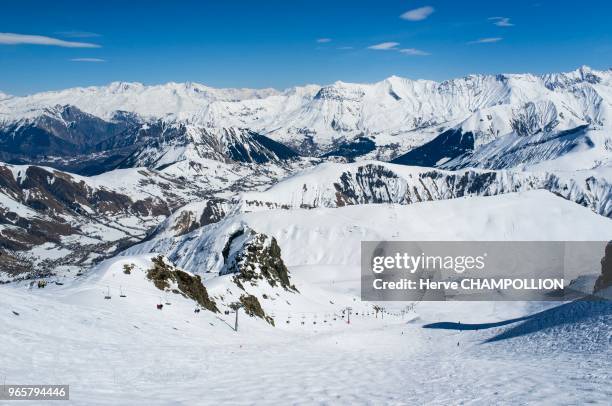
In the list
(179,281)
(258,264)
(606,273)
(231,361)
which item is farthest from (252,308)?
(606,273)

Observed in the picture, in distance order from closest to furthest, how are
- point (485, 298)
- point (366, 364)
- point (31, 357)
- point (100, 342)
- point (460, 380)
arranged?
point (31, 357) < point (460, 380) < point (100, 342) < point (366, 364) < point (485, 298)

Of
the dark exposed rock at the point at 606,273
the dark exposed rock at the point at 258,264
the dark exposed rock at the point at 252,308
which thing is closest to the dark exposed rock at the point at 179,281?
the dark exposed rock at the point at 252,308

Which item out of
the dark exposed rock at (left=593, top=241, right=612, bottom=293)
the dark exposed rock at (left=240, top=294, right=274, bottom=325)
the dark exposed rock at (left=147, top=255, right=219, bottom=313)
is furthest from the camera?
the dark exposed rock at (left=593, top=241, right=612, bottom=293)

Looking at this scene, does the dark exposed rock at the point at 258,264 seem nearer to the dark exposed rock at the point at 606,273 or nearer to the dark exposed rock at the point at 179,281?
the dark exposed rock at the point at 179,281

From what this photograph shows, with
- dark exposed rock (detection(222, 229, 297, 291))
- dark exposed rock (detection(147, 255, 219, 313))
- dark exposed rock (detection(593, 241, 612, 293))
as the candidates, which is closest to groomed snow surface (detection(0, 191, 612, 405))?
dark exposed rock (detection(147, 255, 219, 313))

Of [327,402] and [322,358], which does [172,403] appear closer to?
[327,402]

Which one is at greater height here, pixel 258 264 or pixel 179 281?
pixel 179 281

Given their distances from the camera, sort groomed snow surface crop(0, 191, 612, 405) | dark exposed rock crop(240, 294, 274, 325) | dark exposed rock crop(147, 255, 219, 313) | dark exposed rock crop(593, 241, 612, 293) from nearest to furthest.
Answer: groomed snow surface crop(0, 191, 612, 405), dark exposed rock crop(147, 255, 219, 313), dark exposed rock crop(240, 294, 274, 325), dark exposed rock crop(593, 241, 612, 293)

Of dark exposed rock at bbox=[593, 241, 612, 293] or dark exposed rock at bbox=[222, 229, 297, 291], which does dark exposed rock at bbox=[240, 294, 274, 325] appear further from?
dark exposed rock at bbox=[593, 241, 612, 293]

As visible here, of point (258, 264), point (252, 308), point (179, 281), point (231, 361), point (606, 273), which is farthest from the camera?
point (606, 273)

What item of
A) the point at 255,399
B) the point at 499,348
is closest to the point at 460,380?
the point at 255,399

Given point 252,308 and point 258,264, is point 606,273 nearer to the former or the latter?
point 258,264
